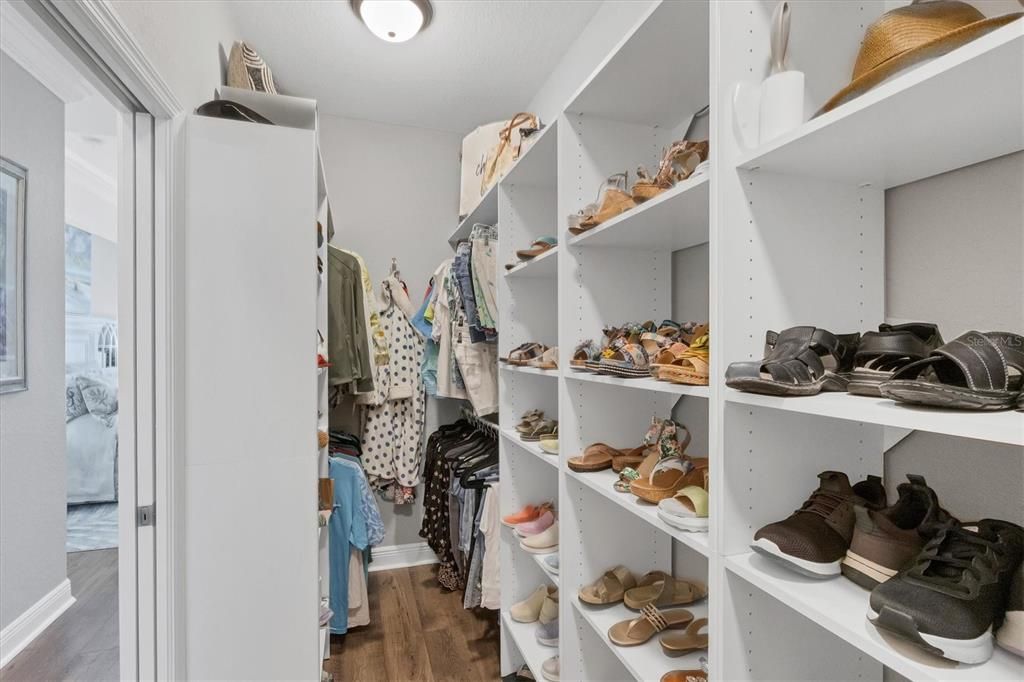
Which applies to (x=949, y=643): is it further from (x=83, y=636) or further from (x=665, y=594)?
(x=83, y=636)

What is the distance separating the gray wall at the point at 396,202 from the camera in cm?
299

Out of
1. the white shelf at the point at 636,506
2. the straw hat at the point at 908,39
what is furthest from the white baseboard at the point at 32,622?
the straw hat at the point at 908,39

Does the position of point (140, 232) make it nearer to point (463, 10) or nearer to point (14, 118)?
point (14, 118)

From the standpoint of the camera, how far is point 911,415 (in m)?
0.56

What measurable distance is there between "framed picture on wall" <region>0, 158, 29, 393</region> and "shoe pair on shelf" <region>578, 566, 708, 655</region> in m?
1.37

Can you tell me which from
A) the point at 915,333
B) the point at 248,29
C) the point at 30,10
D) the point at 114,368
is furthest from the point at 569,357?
the point at 248,29

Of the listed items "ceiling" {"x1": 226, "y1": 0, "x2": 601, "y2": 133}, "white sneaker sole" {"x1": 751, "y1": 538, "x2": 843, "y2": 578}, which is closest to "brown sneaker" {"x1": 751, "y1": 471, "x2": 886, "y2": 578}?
"white sneaker sole" {"x1": 751, "y1": 538, "x2": 843, "y2": 578}

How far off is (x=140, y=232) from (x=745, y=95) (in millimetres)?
1463

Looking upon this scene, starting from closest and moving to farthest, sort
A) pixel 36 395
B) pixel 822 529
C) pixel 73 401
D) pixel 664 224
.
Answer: pixel 822 529, pixel 36 395, pixel 73 401, pixel 664 224

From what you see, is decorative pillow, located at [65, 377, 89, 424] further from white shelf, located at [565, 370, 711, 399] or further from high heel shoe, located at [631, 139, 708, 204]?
high heel shoe, located at [631, 139, 708, 204]

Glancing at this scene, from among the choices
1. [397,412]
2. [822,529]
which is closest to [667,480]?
[822,529]

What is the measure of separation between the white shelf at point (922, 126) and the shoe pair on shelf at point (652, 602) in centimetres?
111

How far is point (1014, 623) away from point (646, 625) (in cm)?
87

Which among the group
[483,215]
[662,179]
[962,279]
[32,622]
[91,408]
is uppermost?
[483,215]
